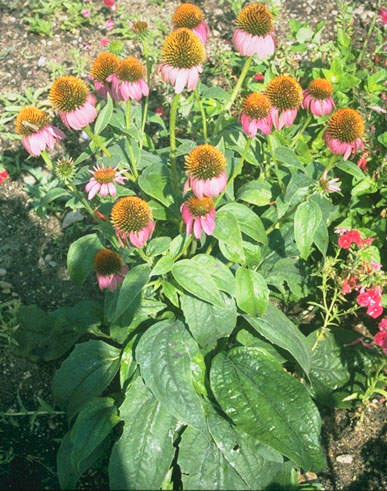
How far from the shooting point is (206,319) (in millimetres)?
2057

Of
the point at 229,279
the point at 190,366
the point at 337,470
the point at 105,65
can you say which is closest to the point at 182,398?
the point at 190,366

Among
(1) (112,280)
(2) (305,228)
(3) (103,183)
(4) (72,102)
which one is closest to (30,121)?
(4) (72,102)

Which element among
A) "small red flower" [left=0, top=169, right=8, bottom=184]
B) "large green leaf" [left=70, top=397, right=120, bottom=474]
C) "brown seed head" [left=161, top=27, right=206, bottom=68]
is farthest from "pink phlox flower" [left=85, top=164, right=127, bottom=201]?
"small red flower" [left=0, top=169, right=8, bottom=184]

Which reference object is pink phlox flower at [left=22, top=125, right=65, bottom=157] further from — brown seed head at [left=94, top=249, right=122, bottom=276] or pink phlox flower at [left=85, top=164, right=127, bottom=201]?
brown seed head at [left=94, top=249, right=122, bottom=276]

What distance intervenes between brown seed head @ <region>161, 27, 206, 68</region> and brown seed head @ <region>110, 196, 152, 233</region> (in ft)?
1.53

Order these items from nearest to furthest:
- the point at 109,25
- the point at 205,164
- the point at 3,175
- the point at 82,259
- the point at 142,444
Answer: the point at 205,164 → the point at 142,444 → the point at 82,259 → the point at 3,175 → the point at 109,25

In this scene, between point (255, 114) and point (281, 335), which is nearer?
point (255, 114)

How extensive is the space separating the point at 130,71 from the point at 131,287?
78 cm

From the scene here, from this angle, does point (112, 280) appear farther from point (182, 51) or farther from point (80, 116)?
point (182, 51)

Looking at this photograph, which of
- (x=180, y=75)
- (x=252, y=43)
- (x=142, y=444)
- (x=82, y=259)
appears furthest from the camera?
(x=82, y=259)

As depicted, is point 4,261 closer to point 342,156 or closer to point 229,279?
point 229,279

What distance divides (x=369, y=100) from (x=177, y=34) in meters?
1.40

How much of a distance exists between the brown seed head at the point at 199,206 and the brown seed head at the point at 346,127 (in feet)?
1.87

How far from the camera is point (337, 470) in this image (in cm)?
230
